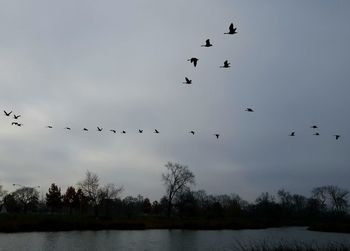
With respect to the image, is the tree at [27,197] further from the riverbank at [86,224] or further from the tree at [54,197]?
the riverbank at [86,224]

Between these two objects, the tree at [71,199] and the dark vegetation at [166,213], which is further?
the tree at [71,199]

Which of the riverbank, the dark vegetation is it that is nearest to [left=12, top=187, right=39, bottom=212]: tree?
the dark vegetation

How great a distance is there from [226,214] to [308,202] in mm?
45784

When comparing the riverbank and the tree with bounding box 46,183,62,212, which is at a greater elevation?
the tree with bounding box 46,183,62,212

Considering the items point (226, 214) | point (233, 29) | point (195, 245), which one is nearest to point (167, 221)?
point (226, 214)

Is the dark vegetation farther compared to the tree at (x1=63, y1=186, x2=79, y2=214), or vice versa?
the tree at (x1=63, y1=186, x2=79, y2=214)

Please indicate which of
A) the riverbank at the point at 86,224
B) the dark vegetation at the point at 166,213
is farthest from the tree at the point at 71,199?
the riverbank at the point at 86,224

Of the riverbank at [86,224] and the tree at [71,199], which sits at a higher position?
the tree at [71,199]

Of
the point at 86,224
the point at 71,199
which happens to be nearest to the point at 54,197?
the point at 71,199

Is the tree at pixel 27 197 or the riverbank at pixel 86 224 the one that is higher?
the tree at pixel 27 197

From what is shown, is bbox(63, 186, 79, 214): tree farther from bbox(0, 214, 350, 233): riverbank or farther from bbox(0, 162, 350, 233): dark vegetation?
bbox(0, 214, 350, 233): riverbank

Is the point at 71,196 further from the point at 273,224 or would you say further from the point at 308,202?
the point at 308,202

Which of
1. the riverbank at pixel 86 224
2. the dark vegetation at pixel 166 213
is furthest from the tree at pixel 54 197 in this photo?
the riverbank at pixel 86 224

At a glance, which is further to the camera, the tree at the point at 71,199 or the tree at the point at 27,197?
the tree at the point at 27,197
